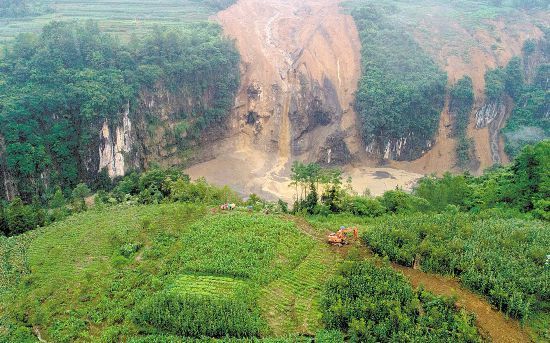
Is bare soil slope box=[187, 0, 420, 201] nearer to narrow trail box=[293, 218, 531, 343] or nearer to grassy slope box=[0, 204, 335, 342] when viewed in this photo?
grassy slope box=[0, 204, 335, 342]

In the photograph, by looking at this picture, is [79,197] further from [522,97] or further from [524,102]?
[524,102]

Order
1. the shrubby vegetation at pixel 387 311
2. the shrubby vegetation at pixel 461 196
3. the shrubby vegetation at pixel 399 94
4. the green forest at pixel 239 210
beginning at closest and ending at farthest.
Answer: the shrubby vegetation at pixel 387 311, the green forest at pixel 239 210, the shrubby vegetation at pixel 461 196, the shrubby vegetation at pixel 399 94

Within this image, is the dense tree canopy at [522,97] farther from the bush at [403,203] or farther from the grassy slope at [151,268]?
the grassy slope at [151,268]

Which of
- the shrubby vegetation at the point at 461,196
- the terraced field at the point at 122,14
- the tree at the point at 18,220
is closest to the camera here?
the shrubby vegetation at the point at 461,196

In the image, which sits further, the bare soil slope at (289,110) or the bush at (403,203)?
the bare soil slope at (289,110)

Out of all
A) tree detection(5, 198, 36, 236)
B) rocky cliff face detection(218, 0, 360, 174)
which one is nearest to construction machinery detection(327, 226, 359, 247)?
tree detection(5, 198, 36, 236)

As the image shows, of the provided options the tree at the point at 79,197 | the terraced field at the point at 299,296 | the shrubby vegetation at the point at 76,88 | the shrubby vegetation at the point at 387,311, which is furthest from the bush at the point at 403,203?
the shrubby vegetation at the point at 76,88
